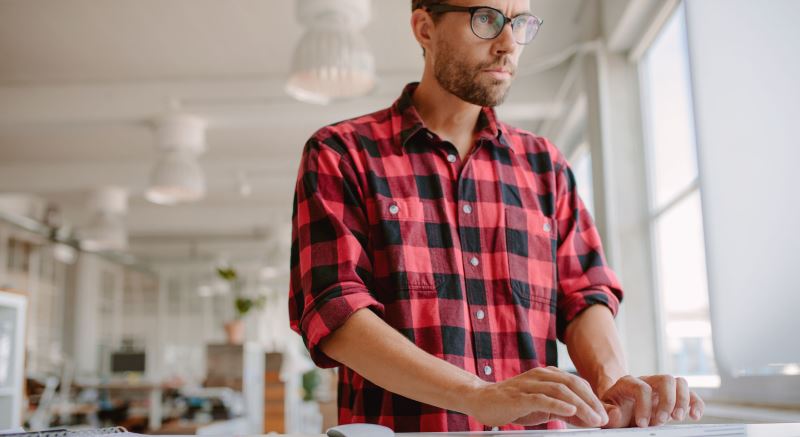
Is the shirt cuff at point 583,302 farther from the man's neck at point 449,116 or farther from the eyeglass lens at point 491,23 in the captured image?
the eyeglass lens at point 491,23

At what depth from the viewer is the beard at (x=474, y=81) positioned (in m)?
1.24

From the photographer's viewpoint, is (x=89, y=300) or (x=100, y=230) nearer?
(x=100, y=230)

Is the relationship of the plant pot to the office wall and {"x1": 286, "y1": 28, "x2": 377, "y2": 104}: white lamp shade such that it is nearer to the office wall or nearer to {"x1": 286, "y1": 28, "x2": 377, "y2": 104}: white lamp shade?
{"x1": 286, "y1": 28, "x2": 377, "y2": 104}: white lamp shade

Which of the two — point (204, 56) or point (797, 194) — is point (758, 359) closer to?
point (797, 194)

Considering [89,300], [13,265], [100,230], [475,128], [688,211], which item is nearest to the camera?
[475,128]

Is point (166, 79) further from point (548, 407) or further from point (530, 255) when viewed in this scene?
point (548, 407)

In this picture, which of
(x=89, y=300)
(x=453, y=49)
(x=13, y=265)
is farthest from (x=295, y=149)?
(x=453, y=49)

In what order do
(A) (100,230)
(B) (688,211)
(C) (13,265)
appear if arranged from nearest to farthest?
(B) (688,211) → (A) (100,230) → (C) (13,265)

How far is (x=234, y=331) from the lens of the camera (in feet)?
25.1

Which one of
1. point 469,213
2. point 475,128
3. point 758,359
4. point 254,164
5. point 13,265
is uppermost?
point 254,164

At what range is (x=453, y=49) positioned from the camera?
1.26 m

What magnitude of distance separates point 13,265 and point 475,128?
10.9 metres

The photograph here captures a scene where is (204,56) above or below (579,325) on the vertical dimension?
above

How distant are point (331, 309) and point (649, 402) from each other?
1.40 feet
